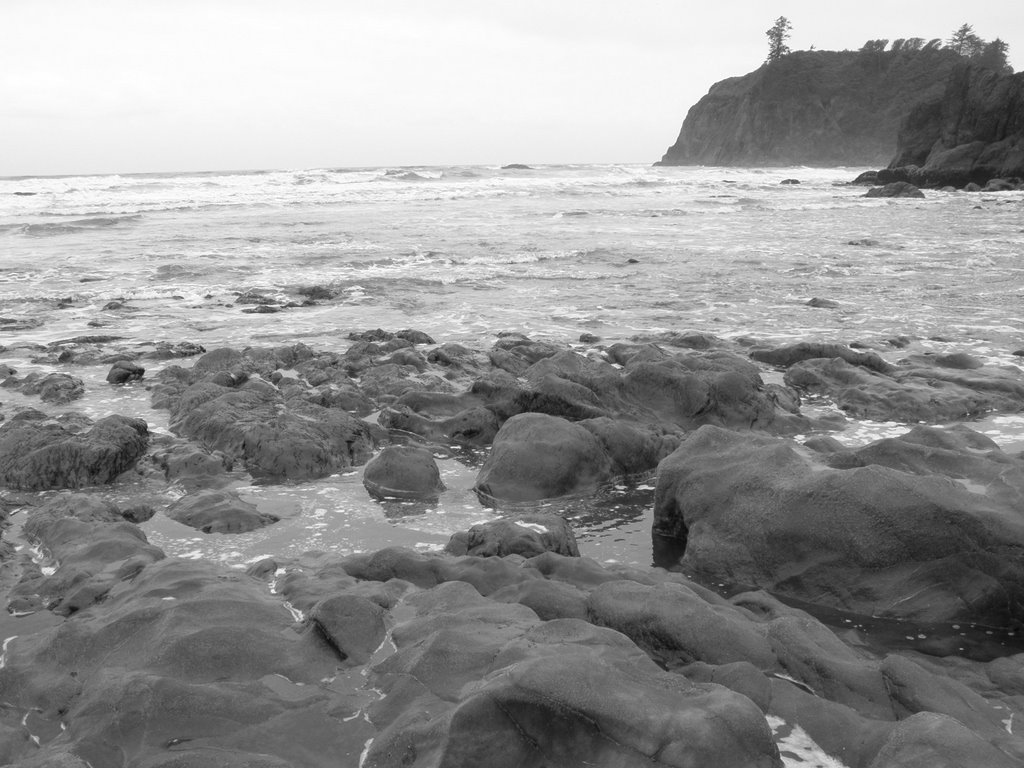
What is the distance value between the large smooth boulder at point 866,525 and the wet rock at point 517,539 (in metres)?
0.66

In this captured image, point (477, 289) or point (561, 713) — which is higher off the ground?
point (561, 713)

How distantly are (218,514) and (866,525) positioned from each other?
11.1 ft

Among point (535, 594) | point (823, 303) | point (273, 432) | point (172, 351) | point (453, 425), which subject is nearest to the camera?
point (535, 594)

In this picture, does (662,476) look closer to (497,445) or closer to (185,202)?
(497,445)

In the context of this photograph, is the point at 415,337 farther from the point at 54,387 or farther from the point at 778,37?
the point at 778,37

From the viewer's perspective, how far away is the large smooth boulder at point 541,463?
213 inches

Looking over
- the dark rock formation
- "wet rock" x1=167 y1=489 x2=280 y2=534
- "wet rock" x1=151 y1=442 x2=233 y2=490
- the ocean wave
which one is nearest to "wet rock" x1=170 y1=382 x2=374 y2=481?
"wet rock" x1=151 y1=442 x2=233 y2=490

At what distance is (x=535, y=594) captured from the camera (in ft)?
11.5

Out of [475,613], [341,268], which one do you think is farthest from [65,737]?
[341,268]

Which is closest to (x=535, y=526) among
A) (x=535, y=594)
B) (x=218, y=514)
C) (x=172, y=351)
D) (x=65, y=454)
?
(x=535, y=594)

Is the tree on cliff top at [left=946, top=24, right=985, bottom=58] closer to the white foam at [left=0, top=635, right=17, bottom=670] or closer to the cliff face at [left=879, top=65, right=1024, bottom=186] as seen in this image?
the cliff face at [left=879, top=65, right=1024, bottom=186]

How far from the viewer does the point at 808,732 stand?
2.68 meters

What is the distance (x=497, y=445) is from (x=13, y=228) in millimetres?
22997

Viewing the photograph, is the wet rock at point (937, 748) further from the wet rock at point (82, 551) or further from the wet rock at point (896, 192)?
the wet rock at point (896, 192)
